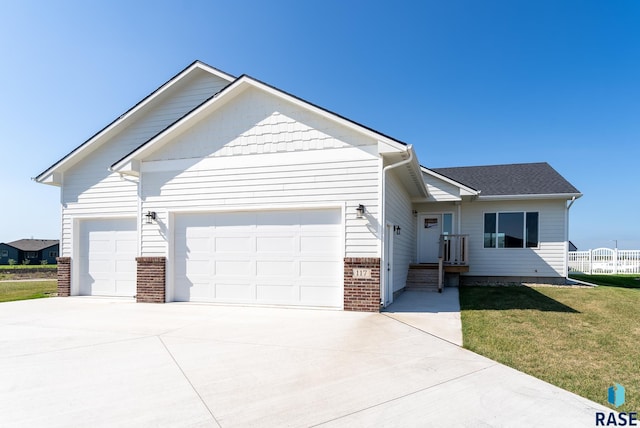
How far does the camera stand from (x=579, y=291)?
11.1 m

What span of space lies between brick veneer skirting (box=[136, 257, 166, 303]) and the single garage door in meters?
0.38

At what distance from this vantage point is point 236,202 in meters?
8.84

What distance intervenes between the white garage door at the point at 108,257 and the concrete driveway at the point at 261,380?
13.5 feet

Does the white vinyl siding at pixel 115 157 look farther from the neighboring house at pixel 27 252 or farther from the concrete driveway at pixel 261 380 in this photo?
the neighboring house at pixel 27 252

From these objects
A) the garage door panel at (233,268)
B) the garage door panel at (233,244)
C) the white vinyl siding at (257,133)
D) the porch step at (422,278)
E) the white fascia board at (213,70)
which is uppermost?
the white fascia board at (213,70)

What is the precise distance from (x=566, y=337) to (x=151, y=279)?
9511 mm

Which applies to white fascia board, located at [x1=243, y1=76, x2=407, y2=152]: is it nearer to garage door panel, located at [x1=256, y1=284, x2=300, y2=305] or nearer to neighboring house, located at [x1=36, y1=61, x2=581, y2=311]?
neighboring house, located at [x1=36, y1=61, x2=581, y2=311]

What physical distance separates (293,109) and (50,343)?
666cm

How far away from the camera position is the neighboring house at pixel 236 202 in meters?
8.05

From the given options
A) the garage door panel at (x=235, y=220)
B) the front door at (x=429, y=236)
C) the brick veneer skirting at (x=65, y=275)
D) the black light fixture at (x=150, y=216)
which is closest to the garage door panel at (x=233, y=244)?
the garage door panel at (x=235, y=220)

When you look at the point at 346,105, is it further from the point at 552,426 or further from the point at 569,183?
the point at 552,426

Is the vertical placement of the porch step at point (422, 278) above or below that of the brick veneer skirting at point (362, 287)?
below

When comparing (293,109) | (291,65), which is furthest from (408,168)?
(291,65)

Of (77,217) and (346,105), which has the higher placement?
(346,105)
